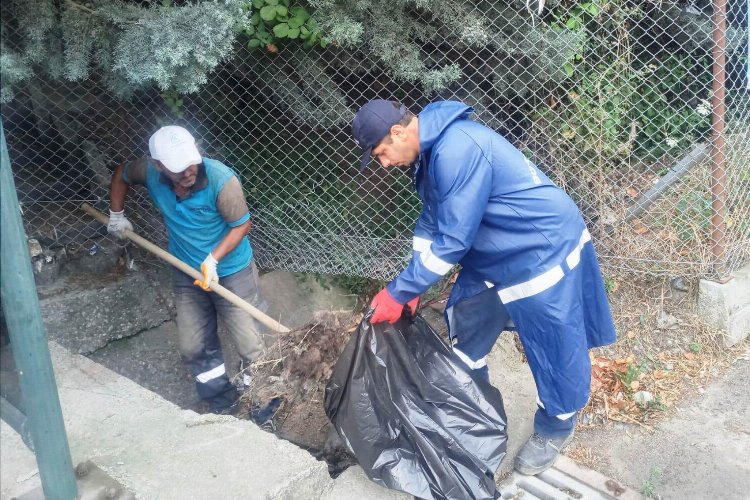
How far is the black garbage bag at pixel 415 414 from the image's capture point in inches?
101

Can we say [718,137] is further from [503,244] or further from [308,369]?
[308,369]

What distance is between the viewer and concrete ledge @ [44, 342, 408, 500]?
2312 mm

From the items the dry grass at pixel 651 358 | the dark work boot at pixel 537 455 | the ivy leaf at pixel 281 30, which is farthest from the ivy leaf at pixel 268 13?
the dry grass at pixel 651 358

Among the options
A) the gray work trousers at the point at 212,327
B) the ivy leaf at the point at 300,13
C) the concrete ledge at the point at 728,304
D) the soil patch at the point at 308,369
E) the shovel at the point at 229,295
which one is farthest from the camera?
the concrete ledge at the point at 728,304

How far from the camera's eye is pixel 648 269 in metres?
3.98

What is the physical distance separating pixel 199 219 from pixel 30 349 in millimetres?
1499

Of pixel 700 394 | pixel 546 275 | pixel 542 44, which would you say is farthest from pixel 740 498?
pixel 542 44

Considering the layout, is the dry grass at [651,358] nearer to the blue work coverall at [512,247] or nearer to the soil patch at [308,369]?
the blue work coverall at [512,247]

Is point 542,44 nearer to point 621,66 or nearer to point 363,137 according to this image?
point 621,66

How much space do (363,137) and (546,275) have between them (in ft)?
2.93

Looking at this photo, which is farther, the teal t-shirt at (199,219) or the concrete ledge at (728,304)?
the concrete ledge at (728,304)

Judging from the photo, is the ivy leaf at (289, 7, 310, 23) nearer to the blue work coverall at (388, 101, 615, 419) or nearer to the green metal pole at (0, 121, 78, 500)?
the blue work coverall at (388, 101, 615, 419)

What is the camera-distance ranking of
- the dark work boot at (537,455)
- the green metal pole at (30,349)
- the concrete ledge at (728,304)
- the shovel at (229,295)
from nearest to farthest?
the green metal pole at (30,349)
the dark work boot at (537,455)
the shovel at (229,295)
the concrete ledge at (728,304)

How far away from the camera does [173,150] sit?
122 inches
